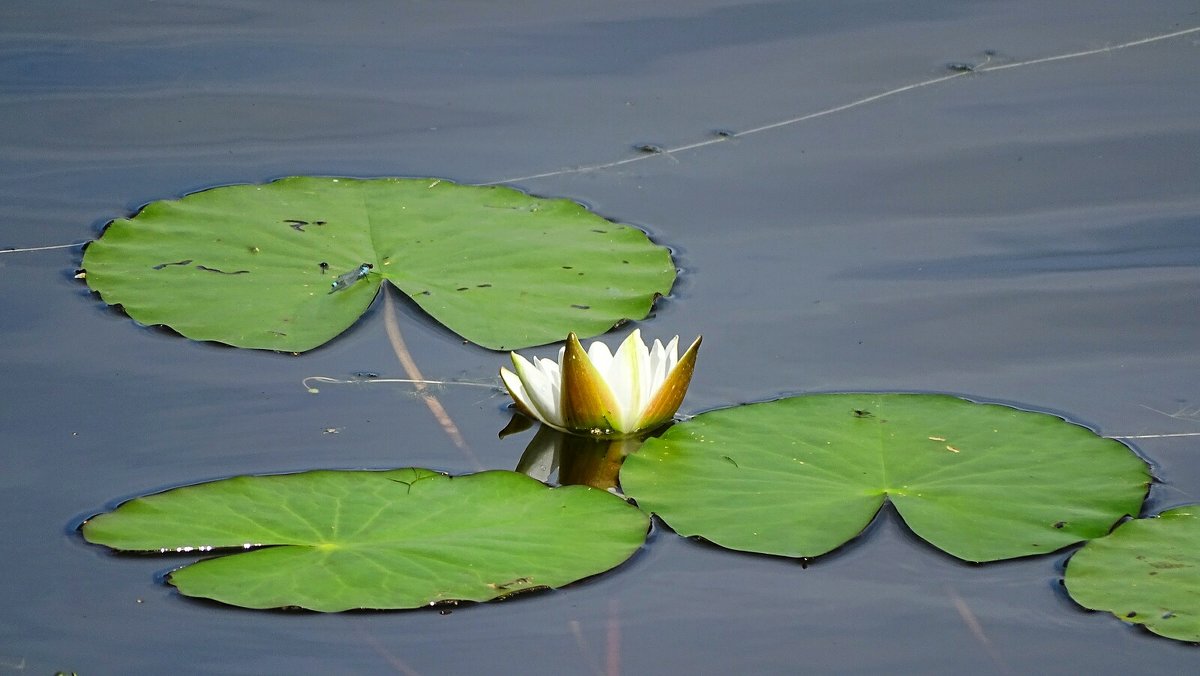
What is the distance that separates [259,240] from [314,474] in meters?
0.92

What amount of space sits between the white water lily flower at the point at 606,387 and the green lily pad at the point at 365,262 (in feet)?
0.89

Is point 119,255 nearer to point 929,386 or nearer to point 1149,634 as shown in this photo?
point 929,386

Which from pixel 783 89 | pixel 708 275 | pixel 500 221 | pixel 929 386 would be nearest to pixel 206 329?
pixel 500 221

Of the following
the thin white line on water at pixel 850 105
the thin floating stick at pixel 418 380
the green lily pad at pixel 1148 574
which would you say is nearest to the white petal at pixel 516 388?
the thin floating stick at pixel 418 380

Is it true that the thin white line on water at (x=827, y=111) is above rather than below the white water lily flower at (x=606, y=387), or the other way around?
above

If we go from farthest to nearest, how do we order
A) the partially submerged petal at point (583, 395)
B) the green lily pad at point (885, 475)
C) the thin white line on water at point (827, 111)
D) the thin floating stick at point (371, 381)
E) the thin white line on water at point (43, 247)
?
the thin white line on water at point (827, 111) < the thin white line on water at point (43, 247) < the thin floating stick at point (371, 381) < the partially submerged petal at point (583, 395) < the green lily pad at point (885, 475)

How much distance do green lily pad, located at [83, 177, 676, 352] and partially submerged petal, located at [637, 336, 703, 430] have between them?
33 centimetres

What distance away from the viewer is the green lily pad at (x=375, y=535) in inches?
73.3

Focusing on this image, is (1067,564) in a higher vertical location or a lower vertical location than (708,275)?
lower

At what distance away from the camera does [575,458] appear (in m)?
2.30

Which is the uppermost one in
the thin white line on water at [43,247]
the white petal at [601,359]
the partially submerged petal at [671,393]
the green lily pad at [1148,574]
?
the thin white line on water at [43,247]

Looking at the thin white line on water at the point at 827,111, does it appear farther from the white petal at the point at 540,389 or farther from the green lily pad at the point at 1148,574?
the green lily pad at the point at 1148,574

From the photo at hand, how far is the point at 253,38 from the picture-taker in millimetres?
4094

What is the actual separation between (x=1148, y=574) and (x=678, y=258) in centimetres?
136
